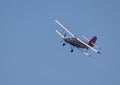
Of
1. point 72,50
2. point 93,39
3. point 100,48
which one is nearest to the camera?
point 100,48

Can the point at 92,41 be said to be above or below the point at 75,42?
above

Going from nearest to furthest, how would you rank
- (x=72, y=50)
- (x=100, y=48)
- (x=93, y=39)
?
(x=100, y=48) < (x=72, y=50) < (x=93, y=39)

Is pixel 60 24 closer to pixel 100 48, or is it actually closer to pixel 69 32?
pixel 69 32

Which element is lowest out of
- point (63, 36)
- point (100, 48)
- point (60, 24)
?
point (100, 48)

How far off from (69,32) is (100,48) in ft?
66.1

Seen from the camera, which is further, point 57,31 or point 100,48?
point 57,31

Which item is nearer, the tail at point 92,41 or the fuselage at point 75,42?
the fuselage at point 75,42

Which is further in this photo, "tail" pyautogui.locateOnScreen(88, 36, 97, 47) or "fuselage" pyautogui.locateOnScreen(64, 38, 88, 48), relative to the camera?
"tail" pyautogui.locateOnScreen(88, 36, 97, 47)

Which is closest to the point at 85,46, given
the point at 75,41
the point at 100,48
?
the point at 75,41

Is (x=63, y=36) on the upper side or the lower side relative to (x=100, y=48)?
upper

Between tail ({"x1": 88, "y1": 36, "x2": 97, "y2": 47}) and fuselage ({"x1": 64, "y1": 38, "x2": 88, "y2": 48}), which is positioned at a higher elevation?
tail ({"x1": 88, "y1": 36, "x2": 97, "y2": 47})

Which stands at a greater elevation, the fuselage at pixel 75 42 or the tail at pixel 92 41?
the tail at pixel 92 41

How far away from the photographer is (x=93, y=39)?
11275 centimetres

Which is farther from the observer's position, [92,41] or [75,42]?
[92,41]
